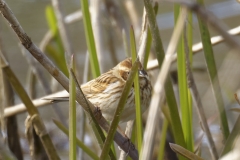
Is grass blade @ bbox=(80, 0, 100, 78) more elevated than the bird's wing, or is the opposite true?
grass blade @ bbox=(80, 0, 100, 78)

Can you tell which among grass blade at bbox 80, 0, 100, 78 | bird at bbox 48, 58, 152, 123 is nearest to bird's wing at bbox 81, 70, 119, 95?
bird at bbox 48, 58, 152, 123

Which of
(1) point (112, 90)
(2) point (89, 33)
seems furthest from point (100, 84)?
(2) point (89, 33)

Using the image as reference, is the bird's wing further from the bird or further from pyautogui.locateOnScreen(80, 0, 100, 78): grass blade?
pyautogui.locateOnScreen(80, 0, 100, 78): grass blade

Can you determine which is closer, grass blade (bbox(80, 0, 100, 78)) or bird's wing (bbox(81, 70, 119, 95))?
grass blade (bbox(80, 0, 100, 78))

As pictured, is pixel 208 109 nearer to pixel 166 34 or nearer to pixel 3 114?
pixel 3 114

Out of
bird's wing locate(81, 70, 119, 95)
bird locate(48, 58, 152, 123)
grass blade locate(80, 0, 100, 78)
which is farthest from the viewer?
bird's wing locate(81, 70, 119, 95)

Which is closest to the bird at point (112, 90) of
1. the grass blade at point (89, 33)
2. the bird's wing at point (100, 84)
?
the bird's wing at point (100, 84)

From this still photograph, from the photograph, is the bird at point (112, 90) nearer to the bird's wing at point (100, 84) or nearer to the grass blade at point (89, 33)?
the bird's wing at point (100, 84)

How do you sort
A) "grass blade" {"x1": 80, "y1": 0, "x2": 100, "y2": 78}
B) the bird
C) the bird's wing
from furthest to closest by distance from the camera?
the bird's wing → the bird → "grass blade" {"x1": 80, "y1": 0, "x2": 100, "y2": 78}
